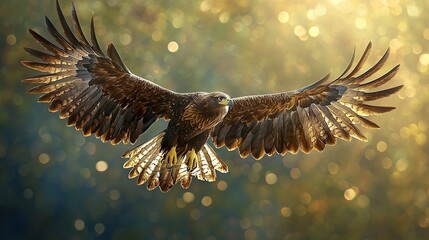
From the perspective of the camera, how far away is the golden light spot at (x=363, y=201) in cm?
1123

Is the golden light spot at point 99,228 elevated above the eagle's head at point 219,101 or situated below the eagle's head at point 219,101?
above

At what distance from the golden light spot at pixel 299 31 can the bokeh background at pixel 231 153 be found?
0.7 inches

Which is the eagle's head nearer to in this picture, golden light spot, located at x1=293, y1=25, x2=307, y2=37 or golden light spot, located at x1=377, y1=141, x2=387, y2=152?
golden light spot, located at x1=293, y1=25, x2=307, y2=37

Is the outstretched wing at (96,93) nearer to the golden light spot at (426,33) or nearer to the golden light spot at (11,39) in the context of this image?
the golden light spot at (11,39)

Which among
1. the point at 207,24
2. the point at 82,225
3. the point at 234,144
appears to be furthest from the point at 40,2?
the point at 234,144

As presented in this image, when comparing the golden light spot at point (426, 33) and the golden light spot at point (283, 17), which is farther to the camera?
the golden light spot at point (426, 33)

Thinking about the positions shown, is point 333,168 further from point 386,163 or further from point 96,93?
point 96,93

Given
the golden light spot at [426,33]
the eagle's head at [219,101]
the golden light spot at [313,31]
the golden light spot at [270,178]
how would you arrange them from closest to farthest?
1. the eagle's head at [219,101]
2. the golden light spot at [270,178]
3. the golden light spot at [313,31]
4. the golden light spot at [426,33]

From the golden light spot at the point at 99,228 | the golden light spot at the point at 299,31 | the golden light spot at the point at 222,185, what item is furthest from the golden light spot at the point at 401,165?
the golden light spot at the point at 99,228

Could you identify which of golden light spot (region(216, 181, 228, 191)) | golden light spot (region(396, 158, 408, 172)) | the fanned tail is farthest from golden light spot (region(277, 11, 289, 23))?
the fanned tail

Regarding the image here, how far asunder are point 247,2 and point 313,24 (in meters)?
0.94

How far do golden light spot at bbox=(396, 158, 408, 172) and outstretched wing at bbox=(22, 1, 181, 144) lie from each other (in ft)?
19.9

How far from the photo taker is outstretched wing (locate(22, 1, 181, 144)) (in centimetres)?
561

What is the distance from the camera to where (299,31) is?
11.1m
